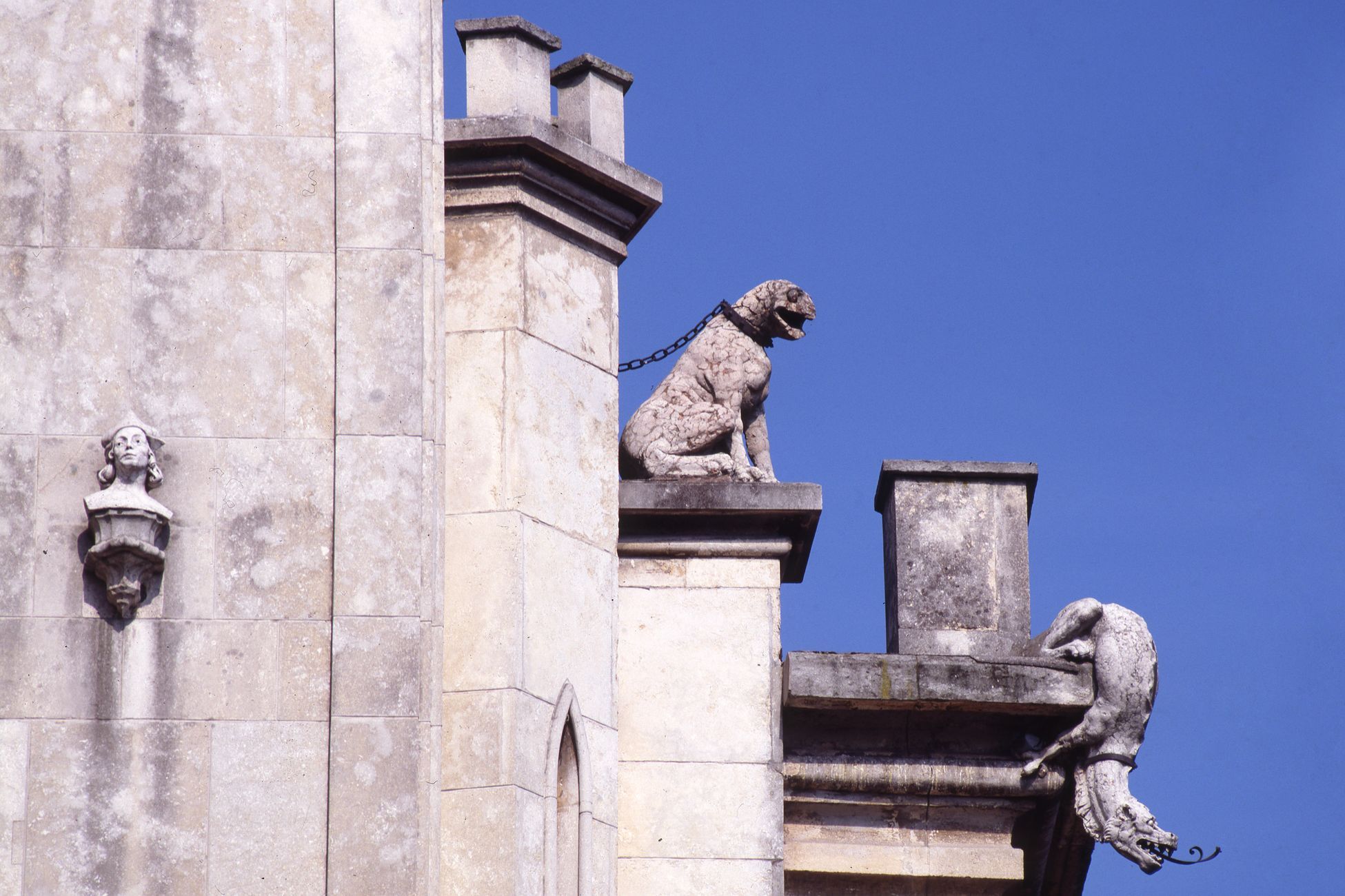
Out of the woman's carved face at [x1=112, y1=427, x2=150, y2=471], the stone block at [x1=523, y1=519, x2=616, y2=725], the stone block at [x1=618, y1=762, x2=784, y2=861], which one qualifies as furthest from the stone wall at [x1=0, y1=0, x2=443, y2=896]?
the stone block at [x1=618, y1=762, x2=784, y2=861]

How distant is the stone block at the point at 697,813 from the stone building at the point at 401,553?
24 mm

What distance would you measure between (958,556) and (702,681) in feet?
6.80

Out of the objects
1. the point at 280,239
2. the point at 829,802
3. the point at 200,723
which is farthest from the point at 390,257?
the point at 829,802

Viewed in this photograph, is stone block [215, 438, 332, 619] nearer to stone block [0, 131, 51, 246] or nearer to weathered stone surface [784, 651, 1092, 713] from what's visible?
stone block [0, 131, 51, 246]

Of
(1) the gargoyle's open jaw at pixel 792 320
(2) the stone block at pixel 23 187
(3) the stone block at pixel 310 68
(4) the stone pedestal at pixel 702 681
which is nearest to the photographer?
(2) the stone block at pixel 23 187

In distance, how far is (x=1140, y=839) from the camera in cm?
1648

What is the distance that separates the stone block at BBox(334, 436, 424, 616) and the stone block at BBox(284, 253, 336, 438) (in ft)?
0.71

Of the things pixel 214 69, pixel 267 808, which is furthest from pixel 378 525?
pixel 214 69

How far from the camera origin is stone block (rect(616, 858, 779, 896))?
15.9 meters

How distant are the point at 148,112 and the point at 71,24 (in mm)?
662

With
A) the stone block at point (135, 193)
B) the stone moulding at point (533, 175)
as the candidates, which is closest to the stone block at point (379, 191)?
the stone block at point (135, 193)

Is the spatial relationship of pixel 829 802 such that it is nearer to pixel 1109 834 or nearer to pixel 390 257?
pixel 1109 834

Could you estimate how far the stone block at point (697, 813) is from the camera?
16.0 meters

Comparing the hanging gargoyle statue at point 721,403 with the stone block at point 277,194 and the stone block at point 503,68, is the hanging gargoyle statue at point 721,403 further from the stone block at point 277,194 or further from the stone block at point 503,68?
the stone block at point 277,194
